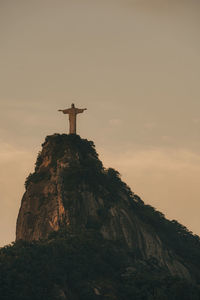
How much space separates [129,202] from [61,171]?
458 inches

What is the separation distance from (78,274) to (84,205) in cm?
1615

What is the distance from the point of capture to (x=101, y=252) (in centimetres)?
13338

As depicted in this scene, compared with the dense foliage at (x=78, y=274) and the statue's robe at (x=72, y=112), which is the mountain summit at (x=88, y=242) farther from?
the statue's robe at (x=72, y=112)

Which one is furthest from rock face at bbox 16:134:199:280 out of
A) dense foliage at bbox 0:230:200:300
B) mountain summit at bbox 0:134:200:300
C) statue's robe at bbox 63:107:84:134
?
dense foliage at bbox 0:230:200:300

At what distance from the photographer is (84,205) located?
141m

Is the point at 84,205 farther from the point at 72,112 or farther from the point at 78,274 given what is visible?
the point at 78,274

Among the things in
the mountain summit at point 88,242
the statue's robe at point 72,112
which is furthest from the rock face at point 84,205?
the statue's robe at point 72,112

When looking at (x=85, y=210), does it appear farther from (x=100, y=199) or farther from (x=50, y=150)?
(x=50, y=150)

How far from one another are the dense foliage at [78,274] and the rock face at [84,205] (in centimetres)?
463

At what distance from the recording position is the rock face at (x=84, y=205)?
140m

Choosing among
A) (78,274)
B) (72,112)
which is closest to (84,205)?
(72,112)

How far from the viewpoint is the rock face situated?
140 m

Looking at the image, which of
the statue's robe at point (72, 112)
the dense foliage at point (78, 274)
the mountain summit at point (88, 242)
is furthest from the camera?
Result: the statue's robe at point (72, 112)

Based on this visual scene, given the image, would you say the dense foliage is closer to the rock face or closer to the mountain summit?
the mountain summit
